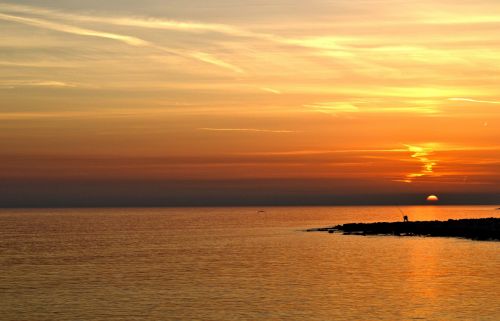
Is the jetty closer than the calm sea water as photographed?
No

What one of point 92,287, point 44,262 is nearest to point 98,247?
point 44,262

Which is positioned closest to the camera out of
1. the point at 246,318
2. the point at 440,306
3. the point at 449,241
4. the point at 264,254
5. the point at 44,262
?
the point at 246,318

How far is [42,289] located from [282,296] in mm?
19091

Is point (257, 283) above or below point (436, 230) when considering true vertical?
below

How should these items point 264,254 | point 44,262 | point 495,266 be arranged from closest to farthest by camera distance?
1. point 495,266
2. point 44,262
3. point 264,254

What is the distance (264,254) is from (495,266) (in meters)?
29.0

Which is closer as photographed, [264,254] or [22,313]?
[22,313]

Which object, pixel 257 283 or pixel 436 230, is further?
pixel 436 230

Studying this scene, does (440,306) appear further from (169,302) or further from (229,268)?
(229,268)

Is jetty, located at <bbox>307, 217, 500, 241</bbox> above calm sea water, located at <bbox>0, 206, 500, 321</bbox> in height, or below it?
above

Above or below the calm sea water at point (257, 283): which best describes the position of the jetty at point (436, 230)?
above

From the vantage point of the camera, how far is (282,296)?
5019 centimetres

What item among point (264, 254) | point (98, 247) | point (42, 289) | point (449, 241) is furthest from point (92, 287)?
point (449, 241)

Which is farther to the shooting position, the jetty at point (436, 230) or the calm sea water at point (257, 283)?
the jetty at point (436, 230)
